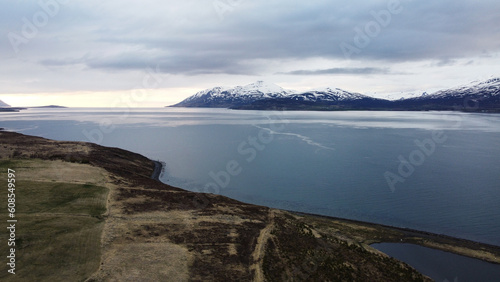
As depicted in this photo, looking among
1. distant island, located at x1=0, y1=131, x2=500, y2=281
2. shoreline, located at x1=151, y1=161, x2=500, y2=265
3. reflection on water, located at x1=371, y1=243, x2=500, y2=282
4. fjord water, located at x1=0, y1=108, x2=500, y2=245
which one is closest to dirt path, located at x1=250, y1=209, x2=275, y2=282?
distant island, located at x1=0, y1=131, x2=500, y2=281

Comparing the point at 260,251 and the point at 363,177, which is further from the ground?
the point at 260,251

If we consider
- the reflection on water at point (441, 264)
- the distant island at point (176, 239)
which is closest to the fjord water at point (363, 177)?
the reflection on water at point (441, 264)

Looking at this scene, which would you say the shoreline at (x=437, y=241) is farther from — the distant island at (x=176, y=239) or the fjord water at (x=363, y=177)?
the fjord water at (x=363, y=177)

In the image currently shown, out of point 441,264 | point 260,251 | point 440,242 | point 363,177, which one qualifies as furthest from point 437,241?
point 363,177

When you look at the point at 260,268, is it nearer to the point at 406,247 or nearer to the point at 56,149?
the point at 406,247

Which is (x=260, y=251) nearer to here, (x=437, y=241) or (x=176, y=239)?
(x=176, y=239)

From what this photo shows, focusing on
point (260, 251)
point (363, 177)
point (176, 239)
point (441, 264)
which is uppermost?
point (176, 239)

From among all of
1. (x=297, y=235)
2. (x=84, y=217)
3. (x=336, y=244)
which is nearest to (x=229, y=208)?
(x=297, y=235)

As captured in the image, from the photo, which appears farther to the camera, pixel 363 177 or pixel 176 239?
pixel 363 177
